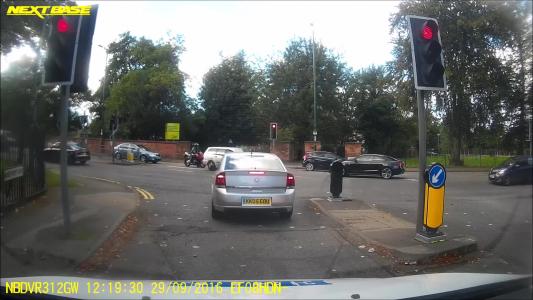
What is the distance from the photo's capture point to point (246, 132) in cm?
447

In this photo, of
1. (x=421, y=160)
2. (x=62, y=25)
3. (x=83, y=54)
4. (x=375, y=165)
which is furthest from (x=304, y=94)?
(x=62, y=25)

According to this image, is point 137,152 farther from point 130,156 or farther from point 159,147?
point 159,147

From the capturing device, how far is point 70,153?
10.3 ft

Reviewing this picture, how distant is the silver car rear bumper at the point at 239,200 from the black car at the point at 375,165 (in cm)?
75

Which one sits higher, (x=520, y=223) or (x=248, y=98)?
(x=248, y=98)

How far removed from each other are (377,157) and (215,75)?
6.15ft

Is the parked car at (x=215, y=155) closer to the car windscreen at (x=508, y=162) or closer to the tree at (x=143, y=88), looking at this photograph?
the tree at (x=143, y=88)

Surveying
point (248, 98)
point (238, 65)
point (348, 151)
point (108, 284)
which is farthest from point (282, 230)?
point (108, 284)

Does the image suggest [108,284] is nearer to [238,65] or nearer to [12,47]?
[12,47]

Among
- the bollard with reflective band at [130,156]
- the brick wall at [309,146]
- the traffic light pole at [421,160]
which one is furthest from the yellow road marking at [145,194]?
the traffic light pole at [421,160]

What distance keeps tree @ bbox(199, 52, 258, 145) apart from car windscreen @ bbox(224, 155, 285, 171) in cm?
26

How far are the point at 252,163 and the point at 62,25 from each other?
247 cm

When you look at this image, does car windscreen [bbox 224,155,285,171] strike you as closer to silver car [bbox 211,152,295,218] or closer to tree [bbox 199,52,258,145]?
silver car [bbox 211,152,295,218]

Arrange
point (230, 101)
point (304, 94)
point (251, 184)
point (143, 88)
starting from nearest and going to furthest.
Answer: point (143, 88)
point (230, 101)
point (304, 94)
point (251, 184)
